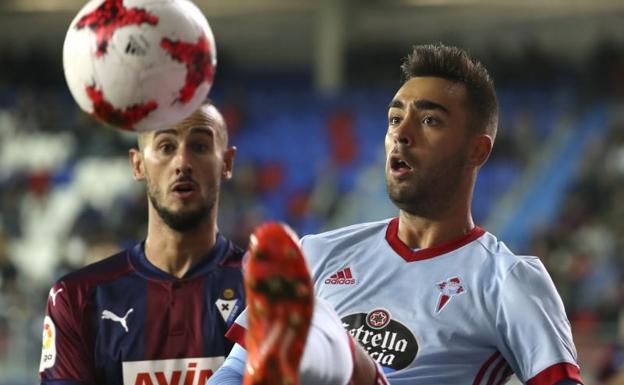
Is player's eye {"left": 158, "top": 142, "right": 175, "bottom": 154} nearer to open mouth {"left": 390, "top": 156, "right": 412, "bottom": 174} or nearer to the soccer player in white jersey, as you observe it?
the soccer player in white jersey

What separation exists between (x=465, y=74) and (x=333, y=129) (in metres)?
12.6

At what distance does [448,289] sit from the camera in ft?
10.4

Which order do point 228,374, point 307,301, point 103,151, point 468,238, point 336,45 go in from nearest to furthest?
1. point 307,301
2. point 228,374
3. point 468,238
4. point 103,151
5. point 336,45

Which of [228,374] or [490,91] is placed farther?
[490,91]

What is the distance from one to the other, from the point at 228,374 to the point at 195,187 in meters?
0.91

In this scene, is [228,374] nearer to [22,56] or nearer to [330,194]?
[330,194]

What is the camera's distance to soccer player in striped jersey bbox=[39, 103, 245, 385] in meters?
3.64

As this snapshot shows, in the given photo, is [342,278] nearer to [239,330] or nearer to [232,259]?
[239,330]

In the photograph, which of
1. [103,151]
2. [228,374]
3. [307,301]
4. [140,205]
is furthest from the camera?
[103,151]

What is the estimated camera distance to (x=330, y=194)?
14352mm

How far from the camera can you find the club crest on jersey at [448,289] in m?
3.15

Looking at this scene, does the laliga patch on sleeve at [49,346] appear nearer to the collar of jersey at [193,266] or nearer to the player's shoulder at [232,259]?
the collar of jersey at [193,266]

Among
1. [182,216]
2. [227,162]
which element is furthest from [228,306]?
[227,162]

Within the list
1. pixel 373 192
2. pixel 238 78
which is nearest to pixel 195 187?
pixel 373 192
